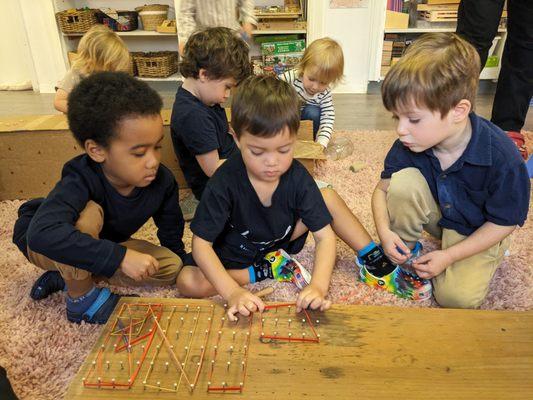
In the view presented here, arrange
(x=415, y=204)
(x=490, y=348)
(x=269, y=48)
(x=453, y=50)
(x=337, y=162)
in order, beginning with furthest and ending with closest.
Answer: (x=269, y=48), (x=337, y=162), (x=415, y=204), (x=453, y=50), (x=490, y=348)

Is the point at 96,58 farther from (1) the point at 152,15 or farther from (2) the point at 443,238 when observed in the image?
(1) the point at 152,15

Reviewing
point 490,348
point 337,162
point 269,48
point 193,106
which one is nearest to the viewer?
point 490,348

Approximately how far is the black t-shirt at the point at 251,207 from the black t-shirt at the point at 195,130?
1.20 ft

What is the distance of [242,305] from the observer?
36.7 inches

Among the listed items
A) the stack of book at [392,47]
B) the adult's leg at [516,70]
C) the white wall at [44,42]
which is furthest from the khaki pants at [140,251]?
the white wall at [44,42]

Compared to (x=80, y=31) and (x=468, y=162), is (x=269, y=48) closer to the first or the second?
(x=80, y=31)

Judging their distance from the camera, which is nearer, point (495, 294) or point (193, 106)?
point (495, 294)

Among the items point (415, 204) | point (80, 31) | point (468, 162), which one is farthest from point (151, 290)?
point (80, 31)

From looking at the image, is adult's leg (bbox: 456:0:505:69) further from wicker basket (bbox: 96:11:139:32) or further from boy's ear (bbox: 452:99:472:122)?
wicker basket (bbox: 96:11:139:32)

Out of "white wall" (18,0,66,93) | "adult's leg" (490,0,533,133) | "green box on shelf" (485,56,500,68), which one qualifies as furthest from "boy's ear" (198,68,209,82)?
"green box on shelf" (485,56,500,68)

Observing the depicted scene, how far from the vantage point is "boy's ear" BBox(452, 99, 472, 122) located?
3.20 ft

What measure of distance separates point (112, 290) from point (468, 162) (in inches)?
38.2

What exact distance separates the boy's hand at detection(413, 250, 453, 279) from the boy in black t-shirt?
3.7 inches

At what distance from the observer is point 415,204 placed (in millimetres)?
1142
